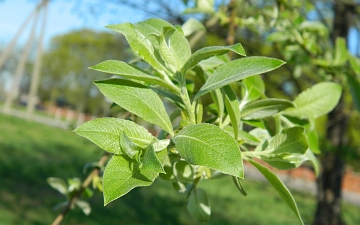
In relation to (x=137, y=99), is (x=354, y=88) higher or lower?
lower

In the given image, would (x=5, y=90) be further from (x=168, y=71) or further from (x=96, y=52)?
(x=168, y=71)

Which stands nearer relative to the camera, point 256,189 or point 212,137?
point 212,137

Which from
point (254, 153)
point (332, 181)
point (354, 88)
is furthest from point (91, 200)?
point (254, 153)

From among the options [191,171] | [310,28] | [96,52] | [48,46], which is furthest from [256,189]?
[48,46]

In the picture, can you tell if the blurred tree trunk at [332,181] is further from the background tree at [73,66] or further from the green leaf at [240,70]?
the background tree at [73,66]

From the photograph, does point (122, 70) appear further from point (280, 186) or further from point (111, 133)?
point (280, 186)

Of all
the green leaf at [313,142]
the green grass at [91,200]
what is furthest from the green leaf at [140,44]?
the green grass at [91,200]
